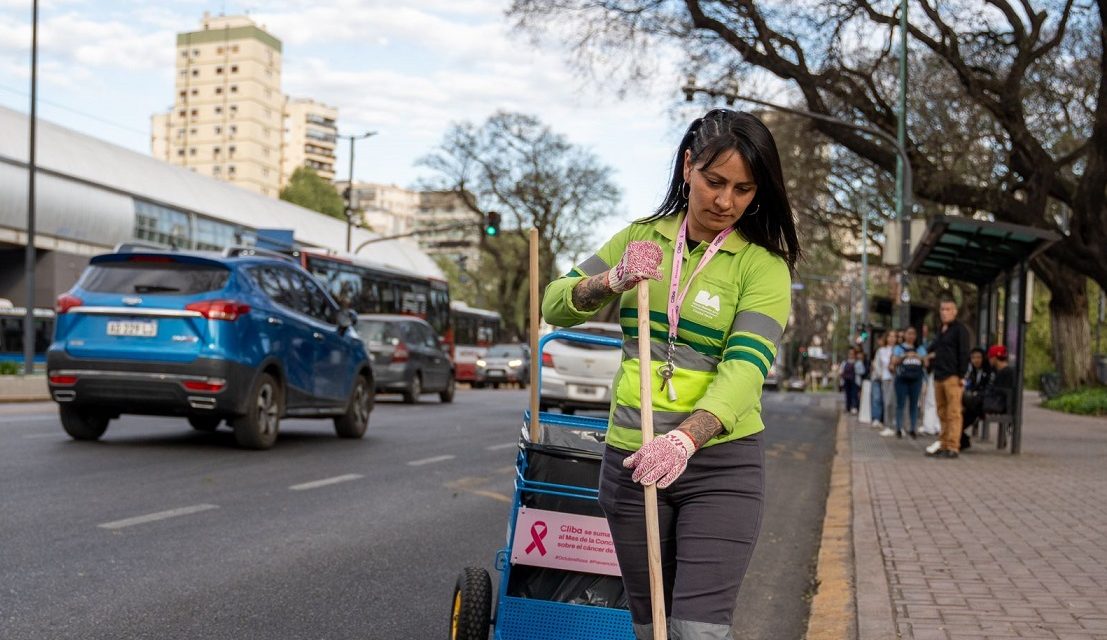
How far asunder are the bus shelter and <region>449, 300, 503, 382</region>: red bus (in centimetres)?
2711

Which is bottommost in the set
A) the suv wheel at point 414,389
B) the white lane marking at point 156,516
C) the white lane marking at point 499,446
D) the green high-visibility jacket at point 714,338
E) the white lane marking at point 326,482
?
the white lane marking at point 499,446

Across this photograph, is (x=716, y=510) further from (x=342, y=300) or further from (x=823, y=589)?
(x=342, y=300)

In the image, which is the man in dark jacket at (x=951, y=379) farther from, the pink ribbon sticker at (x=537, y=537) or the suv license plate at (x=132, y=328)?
the pink ribbon sticker at (x=537, y=537)

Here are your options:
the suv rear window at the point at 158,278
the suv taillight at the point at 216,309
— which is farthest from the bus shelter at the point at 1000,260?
the suv rear window at the point at 158,278

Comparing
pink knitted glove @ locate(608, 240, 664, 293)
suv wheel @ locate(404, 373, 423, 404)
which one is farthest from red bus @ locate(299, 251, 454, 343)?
pink knitted glove @ locate(608, 240, 664, 293)

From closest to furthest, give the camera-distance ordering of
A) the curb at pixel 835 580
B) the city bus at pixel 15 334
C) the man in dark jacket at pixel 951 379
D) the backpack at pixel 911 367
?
the curb at pixel 835 580, the man in dark jacket at pixel 951 379, the backpack at pixel 911 367, the city bus at pixel 15 334

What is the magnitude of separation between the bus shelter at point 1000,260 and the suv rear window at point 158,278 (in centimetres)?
727

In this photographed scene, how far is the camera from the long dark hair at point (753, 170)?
310 centimetres

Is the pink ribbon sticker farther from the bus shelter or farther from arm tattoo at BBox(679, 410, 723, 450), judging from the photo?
the bus shelter

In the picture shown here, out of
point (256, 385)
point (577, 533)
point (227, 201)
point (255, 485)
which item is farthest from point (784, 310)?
point (227, 201)

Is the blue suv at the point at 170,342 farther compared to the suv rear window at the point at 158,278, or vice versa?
the suv rear window at the point at 158,278

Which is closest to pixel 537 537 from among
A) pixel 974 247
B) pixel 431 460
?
pixel 431 460

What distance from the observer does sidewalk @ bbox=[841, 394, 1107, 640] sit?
17.8 feet

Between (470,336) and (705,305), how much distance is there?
50.4m
